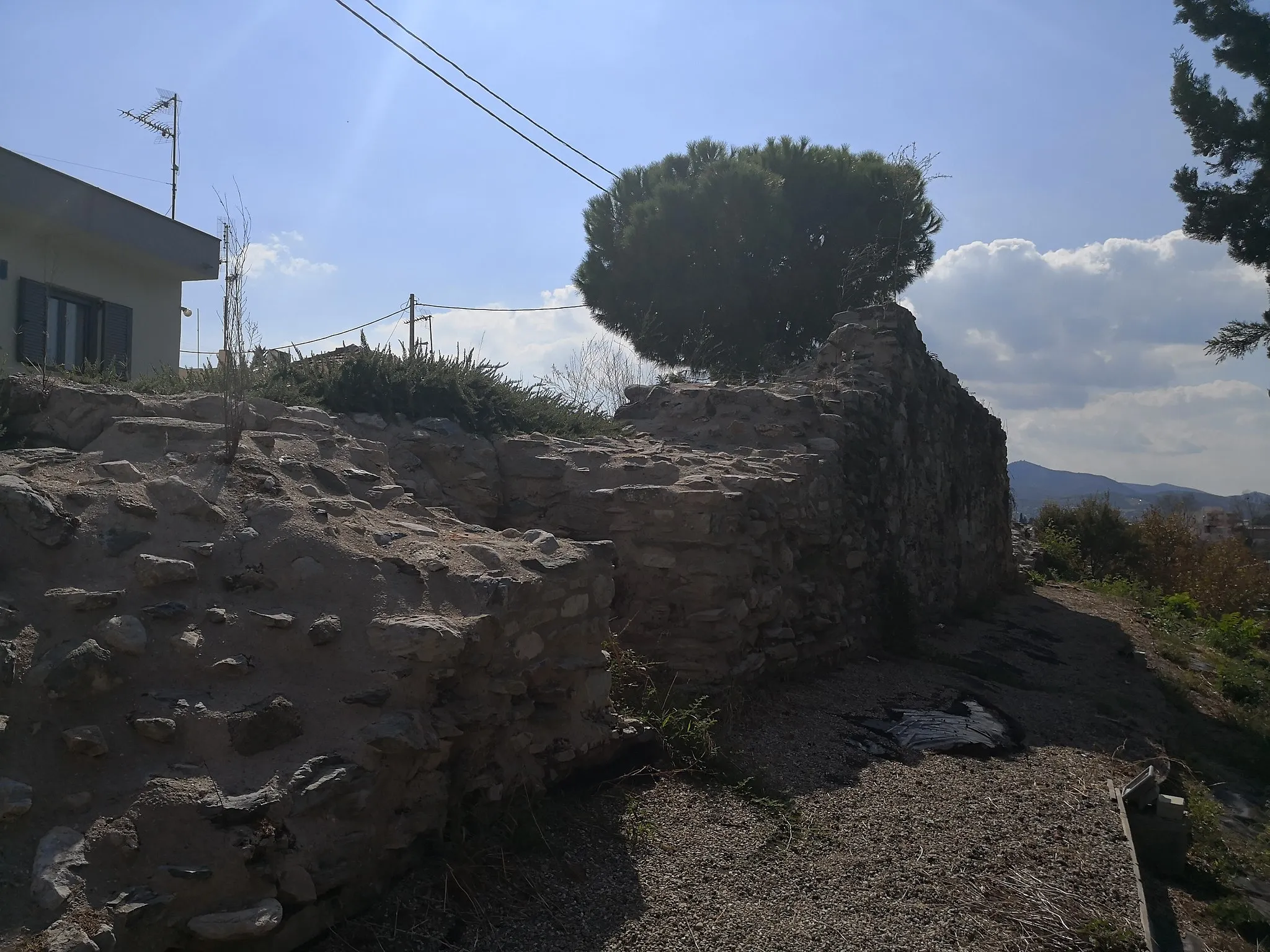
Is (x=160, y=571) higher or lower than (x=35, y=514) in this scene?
lower

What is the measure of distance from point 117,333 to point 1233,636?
1350 centimetres

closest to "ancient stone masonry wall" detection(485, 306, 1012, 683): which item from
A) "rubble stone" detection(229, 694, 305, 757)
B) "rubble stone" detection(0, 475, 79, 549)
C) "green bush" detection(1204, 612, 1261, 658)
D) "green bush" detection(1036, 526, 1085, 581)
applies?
"rubble stone" detection(229, 694, 305, 757)

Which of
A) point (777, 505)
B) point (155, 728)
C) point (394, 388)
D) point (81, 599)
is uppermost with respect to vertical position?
point (394, 388)

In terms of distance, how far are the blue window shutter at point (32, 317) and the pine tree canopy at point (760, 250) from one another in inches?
361

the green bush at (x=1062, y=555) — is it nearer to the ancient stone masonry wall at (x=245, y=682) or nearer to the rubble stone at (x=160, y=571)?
the ancient stone masonry wall at (x=245, y=682)

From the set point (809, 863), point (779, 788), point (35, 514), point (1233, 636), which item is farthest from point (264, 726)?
point (1233, 636)

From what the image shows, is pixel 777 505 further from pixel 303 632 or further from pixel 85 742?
pixel 85 742

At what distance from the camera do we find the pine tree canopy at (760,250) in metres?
16.5

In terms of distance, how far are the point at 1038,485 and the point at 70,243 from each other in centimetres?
12126

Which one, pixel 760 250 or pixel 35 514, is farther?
pixel 760 250

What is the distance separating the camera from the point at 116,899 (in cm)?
238

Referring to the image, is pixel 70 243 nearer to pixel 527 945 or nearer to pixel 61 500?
pixel 61 500

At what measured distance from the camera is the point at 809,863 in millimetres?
3734

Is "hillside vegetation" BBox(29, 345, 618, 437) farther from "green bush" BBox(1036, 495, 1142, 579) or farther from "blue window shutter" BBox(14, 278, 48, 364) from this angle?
"green bush" BBox(1036, 495, 1142, 579)
